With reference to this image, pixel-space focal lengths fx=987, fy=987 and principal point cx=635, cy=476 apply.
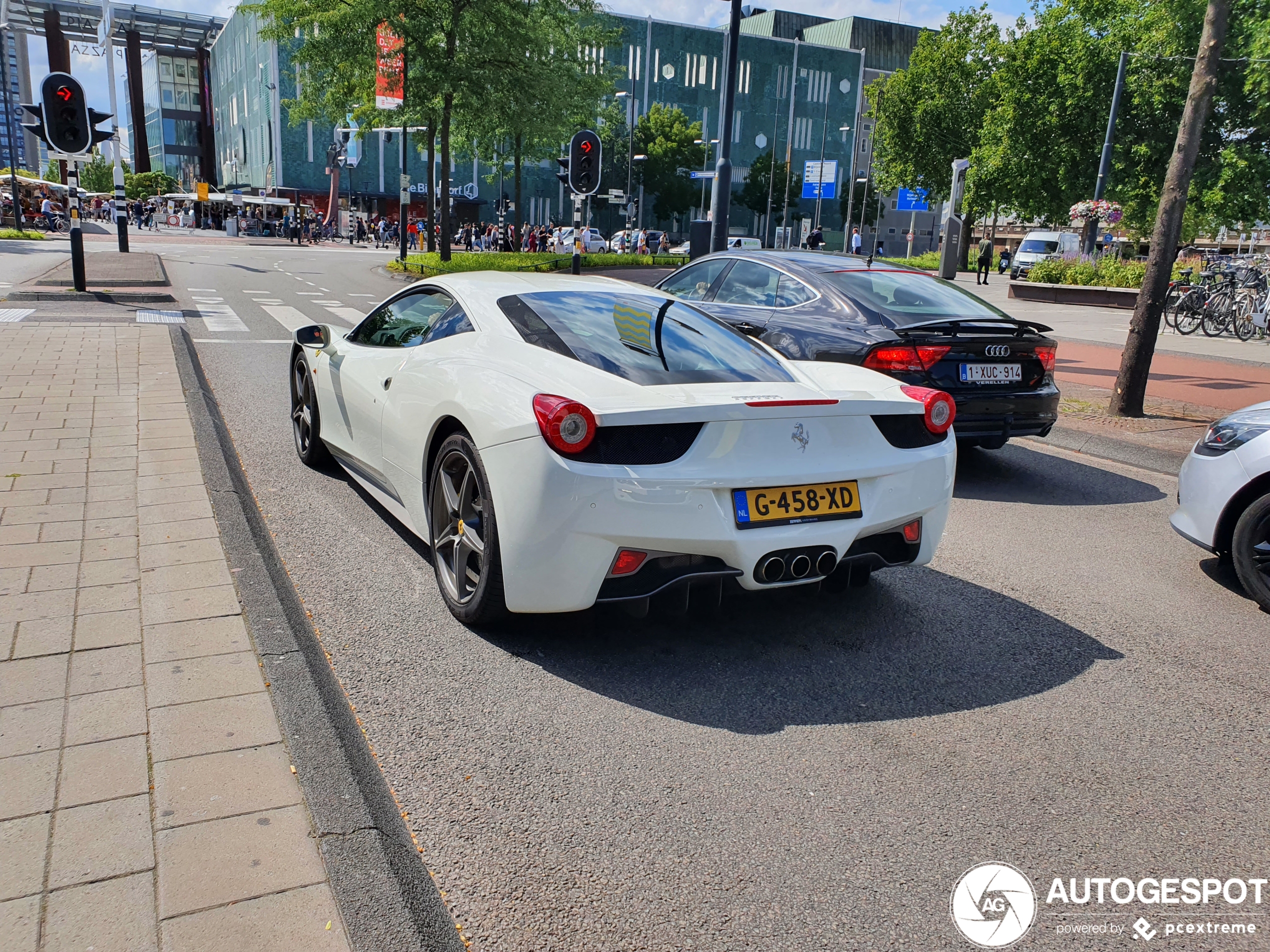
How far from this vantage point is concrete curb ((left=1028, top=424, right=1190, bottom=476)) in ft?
25.7

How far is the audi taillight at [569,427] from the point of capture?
10.7 feet

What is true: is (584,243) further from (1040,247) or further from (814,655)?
(814,655)

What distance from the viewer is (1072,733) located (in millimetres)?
3252

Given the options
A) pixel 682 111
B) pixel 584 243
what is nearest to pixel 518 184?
pixel 584 243

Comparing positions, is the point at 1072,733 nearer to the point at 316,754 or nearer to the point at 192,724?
the point at 316,754

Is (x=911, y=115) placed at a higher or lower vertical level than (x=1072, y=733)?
higher

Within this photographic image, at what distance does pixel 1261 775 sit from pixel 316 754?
9.36 ft

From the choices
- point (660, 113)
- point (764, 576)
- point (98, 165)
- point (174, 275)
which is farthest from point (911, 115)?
point (98, 165)

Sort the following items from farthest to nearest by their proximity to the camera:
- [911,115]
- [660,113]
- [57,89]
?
[660,113] < [911,115] < [57,89]

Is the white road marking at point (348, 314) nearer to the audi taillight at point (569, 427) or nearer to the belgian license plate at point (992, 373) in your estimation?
the belgian license plate at point (992, 373)

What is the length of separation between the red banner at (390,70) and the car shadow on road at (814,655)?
25885 millimetres

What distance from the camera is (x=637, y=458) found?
131 inches

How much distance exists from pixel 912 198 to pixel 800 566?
69.7 meters

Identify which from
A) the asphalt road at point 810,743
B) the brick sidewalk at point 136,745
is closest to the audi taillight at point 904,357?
the asphalt road at point 810,743
